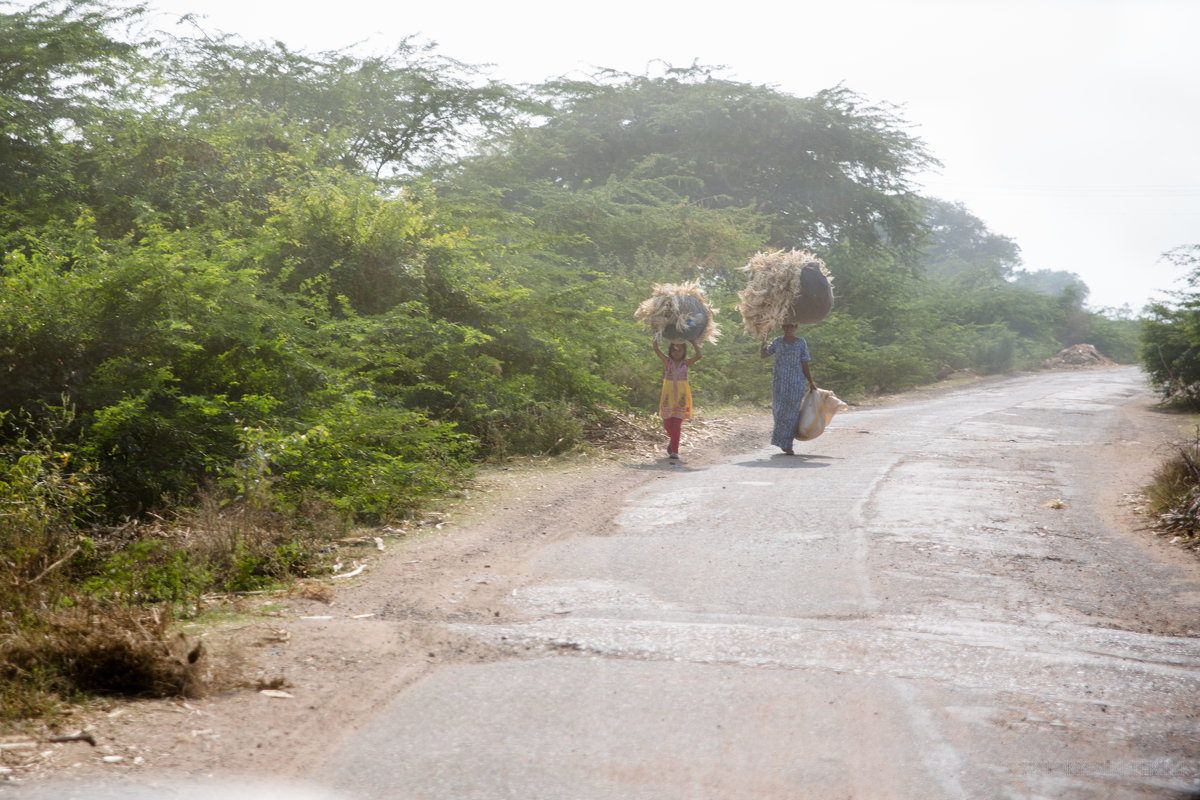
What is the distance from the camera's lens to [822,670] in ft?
15.5

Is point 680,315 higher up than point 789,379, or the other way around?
point 680,315

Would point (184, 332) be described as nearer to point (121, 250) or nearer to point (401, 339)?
point (121, 250)

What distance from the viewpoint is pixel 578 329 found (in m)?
15.1

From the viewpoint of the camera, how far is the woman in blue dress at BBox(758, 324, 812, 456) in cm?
1252

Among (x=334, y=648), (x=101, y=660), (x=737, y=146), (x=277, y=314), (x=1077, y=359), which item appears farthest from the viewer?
(x=1077, y=359)

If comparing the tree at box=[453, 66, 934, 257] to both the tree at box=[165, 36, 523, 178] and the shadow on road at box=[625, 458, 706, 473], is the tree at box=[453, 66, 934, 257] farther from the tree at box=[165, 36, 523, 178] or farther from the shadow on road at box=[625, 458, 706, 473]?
the shadow on road at box=[625, 458, 706, 473]

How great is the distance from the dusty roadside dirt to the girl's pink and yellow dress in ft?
7.98

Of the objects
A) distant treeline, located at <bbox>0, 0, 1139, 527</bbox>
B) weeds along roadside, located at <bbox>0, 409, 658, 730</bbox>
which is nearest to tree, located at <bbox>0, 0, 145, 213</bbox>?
distant treeline, located at <bbox>0, 0, 1139, 527</bbox>

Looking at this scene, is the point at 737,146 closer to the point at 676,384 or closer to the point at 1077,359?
the point at 676,384

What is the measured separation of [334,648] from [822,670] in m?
2.49

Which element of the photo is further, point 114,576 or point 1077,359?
point 1077,359

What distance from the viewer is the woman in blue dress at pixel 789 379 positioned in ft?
41.1

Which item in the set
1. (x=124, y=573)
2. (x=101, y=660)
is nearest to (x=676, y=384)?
(x=124, y=573)

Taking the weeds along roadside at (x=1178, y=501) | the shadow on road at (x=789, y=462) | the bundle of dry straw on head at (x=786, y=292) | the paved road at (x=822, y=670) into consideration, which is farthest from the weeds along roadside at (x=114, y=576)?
the weeds along roadside at (x=1178, y=501)
